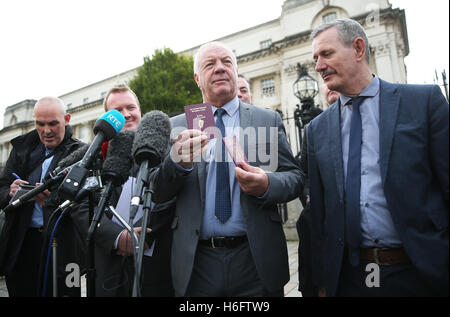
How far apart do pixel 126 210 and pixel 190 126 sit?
3.27 ft

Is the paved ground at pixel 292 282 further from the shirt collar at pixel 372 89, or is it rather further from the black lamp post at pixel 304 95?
the shirt collar at pixel 372 89

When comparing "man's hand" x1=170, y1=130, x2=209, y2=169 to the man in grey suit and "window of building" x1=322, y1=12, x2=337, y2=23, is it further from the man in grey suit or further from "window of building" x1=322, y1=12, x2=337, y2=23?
"window of building" x1=322, y1=12, x2=337, y2=23

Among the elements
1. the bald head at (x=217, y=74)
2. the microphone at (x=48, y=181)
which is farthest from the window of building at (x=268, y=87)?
the microphone at (x=48, y=181)

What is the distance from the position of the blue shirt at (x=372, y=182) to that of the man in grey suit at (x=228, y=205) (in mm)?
461

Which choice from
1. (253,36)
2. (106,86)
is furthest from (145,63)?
(106,86)

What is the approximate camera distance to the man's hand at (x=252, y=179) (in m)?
1.69

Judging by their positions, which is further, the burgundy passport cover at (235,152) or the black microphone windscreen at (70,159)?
the black microphone windscreen at (70,159)

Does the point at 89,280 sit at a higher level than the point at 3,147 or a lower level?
lower

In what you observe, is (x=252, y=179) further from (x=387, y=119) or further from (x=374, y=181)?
(x=387, y=119)

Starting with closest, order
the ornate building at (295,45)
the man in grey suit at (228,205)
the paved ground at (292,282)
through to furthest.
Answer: the man in grey suit at (228,205), the paved ground at (292,282), the ornate building at (295,45)

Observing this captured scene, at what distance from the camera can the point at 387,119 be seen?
1.68 metres

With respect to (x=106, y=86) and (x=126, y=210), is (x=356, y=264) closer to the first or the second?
(x=126, y=210)

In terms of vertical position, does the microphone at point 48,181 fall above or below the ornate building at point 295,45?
below
